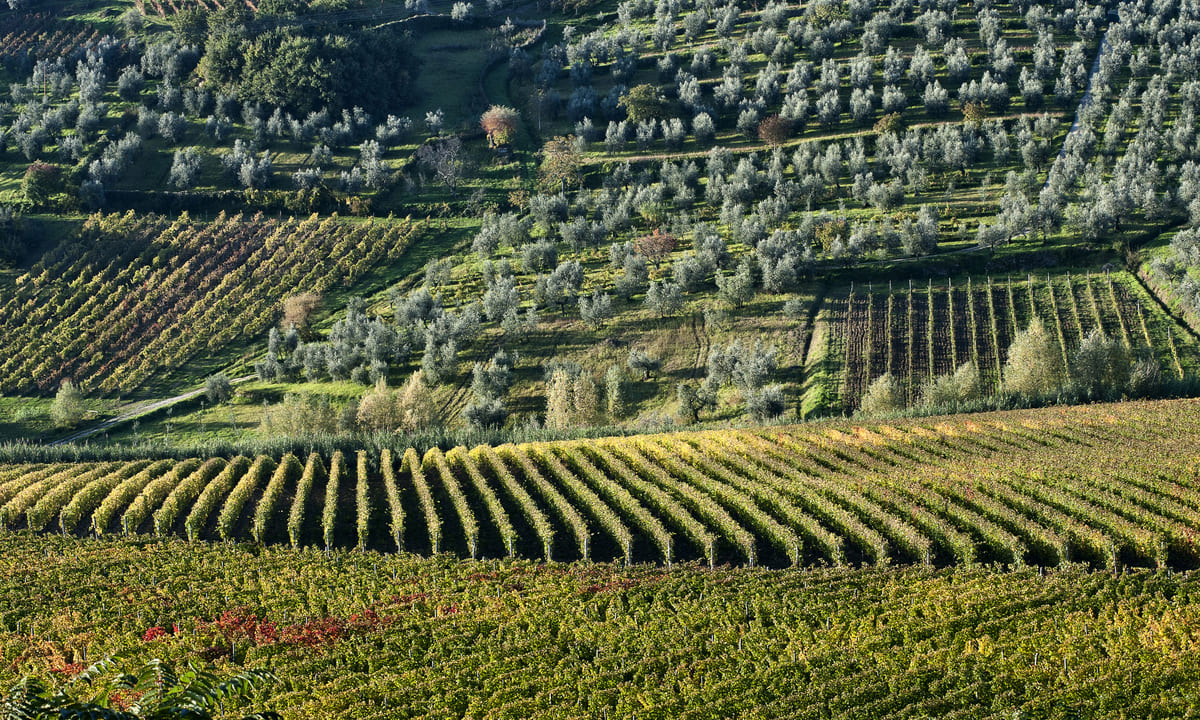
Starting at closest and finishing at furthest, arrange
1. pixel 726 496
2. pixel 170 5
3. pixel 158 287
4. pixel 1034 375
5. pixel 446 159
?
1. pixel 726 496
2. pixel 1034 375
3. pixel 158 287
4. pixel 446 159
5. pixel 170 5

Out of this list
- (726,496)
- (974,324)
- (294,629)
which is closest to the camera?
(294,629)

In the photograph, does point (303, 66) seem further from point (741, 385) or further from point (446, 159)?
point (741, 385)

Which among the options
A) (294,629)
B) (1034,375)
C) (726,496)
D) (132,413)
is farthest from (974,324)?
(132,413)

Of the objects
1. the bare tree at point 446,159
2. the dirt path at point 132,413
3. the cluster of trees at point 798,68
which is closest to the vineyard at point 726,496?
the dirt path at point 132,413

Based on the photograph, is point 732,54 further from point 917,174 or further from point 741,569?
point 741,569

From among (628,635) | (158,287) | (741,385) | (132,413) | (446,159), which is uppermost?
(446,159)

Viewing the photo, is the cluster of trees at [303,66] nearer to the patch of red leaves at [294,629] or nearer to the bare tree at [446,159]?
the bare tree at [446,159]
